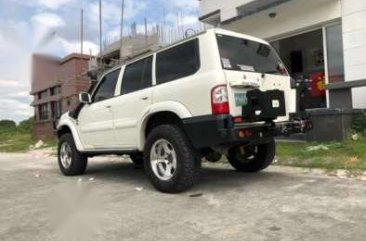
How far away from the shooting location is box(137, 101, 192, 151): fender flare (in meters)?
6.21

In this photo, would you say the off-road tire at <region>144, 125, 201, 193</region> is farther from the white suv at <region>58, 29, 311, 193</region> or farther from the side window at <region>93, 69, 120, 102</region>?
the side window at <region>93, 69, 120, 102</region>

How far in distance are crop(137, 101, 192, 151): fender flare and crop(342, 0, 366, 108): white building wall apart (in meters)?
5.96

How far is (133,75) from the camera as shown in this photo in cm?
762

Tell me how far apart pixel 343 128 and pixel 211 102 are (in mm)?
4735

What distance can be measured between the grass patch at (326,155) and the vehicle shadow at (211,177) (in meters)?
0.76

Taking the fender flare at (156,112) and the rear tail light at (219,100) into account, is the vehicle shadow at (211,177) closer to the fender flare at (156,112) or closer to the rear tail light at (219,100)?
the fender flare at (156,112)

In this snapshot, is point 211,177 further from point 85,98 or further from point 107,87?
point 85,98

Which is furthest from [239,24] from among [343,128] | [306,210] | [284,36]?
[306,210]

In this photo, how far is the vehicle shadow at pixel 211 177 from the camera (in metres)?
6.86

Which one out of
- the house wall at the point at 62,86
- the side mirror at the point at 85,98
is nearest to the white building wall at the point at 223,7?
the house wall at the point at 62,86

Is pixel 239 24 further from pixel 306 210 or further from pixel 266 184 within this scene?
pixel 306 210

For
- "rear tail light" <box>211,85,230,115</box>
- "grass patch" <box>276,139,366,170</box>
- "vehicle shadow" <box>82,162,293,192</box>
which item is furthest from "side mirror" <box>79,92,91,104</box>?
"grass patch" <box>276,139,366,170</box>

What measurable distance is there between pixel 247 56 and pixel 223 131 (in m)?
1.46

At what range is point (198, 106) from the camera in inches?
237
